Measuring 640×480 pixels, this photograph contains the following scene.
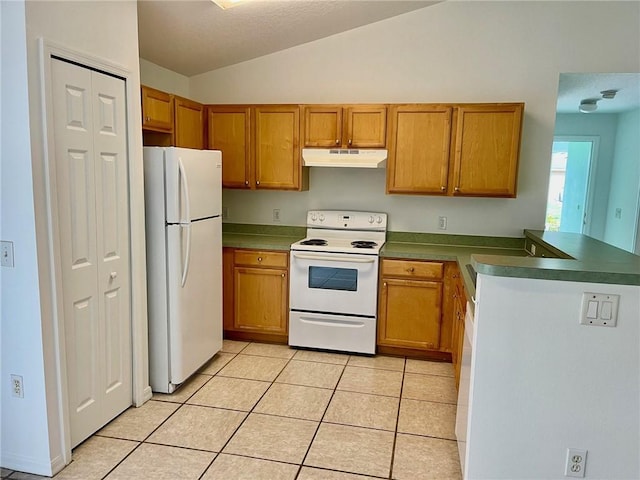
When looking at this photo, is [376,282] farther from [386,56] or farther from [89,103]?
[89,103]

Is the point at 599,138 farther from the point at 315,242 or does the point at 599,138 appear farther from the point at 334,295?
the point at 334,295

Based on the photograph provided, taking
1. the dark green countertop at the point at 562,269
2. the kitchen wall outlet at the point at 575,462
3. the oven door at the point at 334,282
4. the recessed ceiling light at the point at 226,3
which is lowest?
the kitchen wall outlet at the point at 575,462

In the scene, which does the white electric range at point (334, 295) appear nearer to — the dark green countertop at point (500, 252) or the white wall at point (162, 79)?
the dark green countertop at point (500, 252)

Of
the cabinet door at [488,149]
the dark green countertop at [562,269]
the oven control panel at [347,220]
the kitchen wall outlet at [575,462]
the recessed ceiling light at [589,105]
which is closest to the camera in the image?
the dark green countertop at [562,269]

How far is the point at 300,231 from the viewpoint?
4.40 metres

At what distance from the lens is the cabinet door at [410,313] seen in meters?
3.68

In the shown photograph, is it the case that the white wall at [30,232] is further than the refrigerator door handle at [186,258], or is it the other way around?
the refrigerator door handle at [186,258]

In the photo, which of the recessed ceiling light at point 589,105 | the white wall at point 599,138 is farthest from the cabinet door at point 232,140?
the white wall at point 599,138

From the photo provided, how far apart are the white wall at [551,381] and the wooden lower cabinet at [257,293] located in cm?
225

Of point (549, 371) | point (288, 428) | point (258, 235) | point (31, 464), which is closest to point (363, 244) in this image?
point (258, 235)

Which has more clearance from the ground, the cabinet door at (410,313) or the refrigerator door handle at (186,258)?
the refrigerator door handle at (186,258)

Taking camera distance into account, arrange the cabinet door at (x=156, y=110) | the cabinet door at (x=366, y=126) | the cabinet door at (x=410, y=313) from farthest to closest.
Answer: the cabinet door at (x=366, y=126) < the cabinet door at (x=410, y=313) < the cabinet door at (x=156, y=110)

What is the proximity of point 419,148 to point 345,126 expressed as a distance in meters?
0.64

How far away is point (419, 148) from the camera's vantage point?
3738 millimetres
